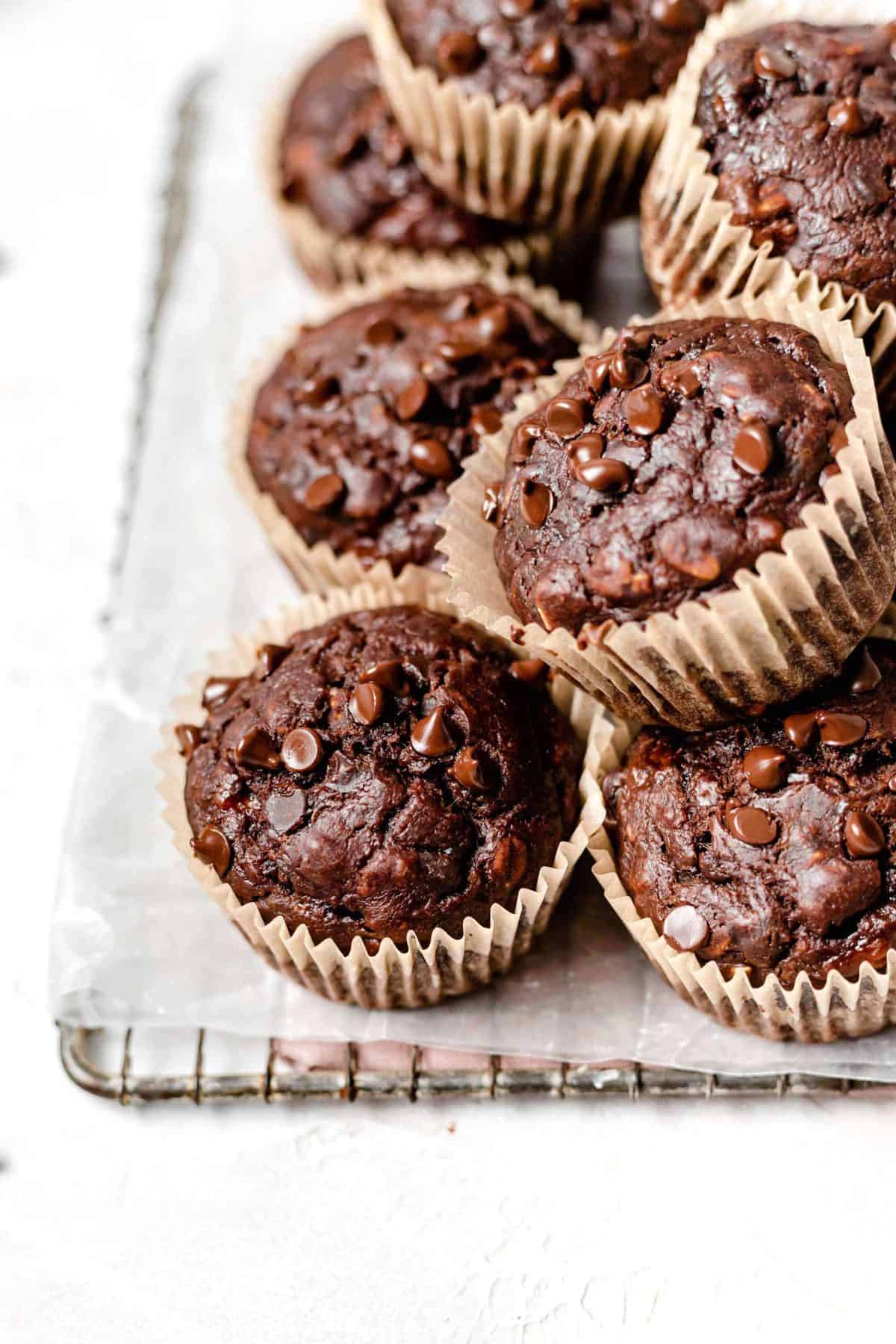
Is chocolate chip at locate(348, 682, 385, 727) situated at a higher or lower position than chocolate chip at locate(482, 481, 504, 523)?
lower

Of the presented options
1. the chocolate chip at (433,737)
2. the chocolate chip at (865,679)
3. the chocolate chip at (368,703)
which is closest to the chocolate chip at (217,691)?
the chocolate chip at (368,703)

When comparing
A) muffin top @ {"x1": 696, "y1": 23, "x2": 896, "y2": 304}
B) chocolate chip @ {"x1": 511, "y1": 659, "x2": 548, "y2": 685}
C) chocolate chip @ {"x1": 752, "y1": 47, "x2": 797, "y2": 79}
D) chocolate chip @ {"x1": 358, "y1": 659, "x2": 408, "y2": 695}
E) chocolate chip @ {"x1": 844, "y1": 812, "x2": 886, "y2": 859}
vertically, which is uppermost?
chocolate chip @ {"x1": 752, "y1": 47, "x2": 797, "y2": 79}

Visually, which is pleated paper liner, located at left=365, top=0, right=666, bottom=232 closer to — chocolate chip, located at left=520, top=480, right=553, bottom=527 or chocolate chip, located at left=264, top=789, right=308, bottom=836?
chocolate chip, located at left=520, top=480, right=553, bottom=527

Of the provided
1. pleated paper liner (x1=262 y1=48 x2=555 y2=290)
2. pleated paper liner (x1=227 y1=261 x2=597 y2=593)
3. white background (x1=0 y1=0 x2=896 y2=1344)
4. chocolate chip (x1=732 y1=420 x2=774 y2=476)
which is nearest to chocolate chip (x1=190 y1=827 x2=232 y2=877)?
white background (x1=0 y1=0 x2=896 y2=1344)

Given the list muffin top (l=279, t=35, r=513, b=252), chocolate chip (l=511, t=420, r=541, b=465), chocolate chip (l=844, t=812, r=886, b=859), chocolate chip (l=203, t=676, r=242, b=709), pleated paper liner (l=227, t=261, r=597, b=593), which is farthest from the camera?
muffin top (l=279, t=35, r=513, b=252)

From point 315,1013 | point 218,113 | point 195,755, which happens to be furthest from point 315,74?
point 315,1013

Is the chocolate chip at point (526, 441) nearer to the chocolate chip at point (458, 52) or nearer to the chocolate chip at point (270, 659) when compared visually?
the chocolate chip at point (270, 659)

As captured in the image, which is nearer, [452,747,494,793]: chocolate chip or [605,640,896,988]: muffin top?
[605,640,896,988]: muffin top
